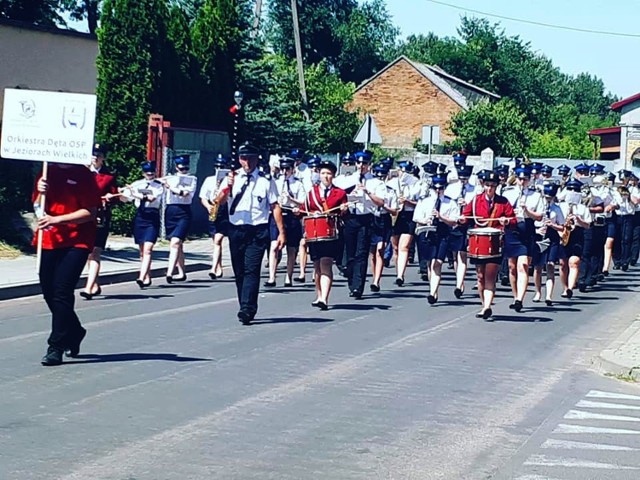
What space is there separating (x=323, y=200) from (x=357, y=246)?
1.92 meters

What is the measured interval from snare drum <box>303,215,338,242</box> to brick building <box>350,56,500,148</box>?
185ft

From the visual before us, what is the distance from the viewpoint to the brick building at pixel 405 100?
72.6 metres

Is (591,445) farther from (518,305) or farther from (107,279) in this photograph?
(107,279)

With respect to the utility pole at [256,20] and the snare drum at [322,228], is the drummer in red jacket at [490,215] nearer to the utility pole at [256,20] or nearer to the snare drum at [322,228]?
the snare drum at [322,228]

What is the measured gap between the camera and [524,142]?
5691cm

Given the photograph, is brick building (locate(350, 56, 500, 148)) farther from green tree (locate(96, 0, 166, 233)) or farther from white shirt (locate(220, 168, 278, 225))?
white shirt (locate(220, 168, 278, 225))

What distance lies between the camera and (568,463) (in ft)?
26.5

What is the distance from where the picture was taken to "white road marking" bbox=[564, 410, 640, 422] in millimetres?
9734

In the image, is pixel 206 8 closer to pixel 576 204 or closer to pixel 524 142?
pixel 576 204

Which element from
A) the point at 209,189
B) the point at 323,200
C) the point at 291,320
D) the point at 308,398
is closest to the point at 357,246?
the point at 323,200

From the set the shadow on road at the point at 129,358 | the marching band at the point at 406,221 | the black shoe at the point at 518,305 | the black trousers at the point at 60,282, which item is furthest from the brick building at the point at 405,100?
the black trousers at the point at 60,282

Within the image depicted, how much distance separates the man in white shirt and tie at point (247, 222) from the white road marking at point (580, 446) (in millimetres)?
5803

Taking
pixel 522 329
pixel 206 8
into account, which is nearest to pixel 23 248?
pixel 522 329

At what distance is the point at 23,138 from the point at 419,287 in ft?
26.8
